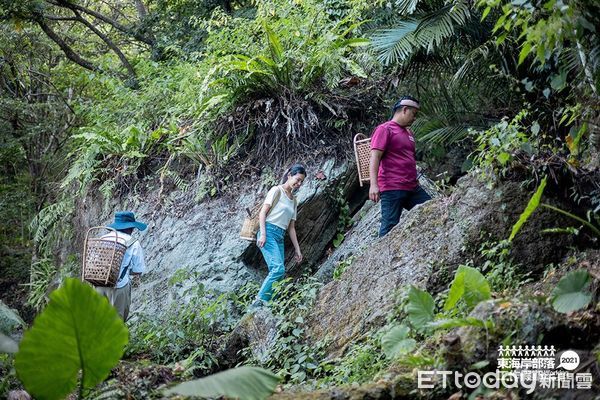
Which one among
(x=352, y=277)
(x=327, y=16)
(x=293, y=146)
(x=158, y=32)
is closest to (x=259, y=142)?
(x=293, y=146)

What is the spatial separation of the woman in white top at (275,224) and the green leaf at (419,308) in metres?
4.05

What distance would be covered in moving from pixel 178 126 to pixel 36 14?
13.9 feet

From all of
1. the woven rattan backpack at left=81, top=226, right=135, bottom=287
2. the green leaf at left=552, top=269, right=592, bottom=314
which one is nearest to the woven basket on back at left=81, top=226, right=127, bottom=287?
the woven rattan backpack at left=81, top=226, right=135, bottom=287

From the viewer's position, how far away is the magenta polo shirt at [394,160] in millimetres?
7770

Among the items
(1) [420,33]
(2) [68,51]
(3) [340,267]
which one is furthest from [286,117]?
(2) [68,51]

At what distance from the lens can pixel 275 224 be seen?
872 centimetres

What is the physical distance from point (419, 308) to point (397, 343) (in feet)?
0.85

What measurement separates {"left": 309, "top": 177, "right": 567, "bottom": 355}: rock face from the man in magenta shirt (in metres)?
0.73

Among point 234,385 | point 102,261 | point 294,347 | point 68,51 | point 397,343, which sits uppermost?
point 68,51

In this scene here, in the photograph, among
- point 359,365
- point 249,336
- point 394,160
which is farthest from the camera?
point 394,160

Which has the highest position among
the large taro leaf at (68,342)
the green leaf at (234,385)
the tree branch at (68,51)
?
the tree branch at (68,51)

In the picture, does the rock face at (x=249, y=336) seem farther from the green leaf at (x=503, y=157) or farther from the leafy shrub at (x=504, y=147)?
the green leaf at (x=503, y=157)

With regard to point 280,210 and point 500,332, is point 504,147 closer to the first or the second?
point 500,332

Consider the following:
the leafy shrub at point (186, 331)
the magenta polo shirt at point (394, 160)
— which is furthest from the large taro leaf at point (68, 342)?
the magenta polo shirt at point (394, 160)
